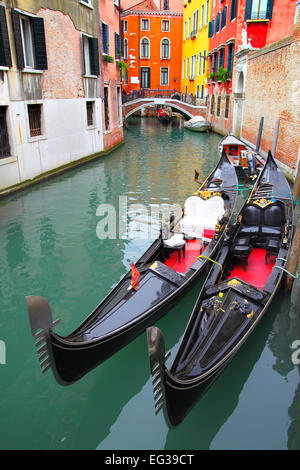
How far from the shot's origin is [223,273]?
452 centimetres

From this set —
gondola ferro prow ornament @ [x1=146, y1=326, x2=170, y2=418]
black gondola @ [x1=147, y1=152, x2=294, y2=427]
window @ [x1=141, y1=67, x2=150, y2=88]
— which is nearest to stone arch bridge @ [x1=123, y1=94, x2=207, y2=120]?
window @ [x1=141, y1=67, x2=150, y2=88]

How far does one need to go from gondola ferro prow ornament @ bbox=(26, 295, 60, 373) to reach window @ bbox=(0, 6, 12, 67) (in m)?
6.88

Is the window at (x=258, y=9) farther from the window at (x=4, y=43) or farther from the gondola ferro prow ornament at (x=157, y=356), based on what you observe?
the gondola ferro prow ornament at (x=157, y=356)

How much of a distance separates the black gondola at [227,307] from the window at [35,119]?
19.8ft

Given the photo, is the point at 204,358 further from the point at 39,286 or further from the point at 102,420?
the point at 39,286

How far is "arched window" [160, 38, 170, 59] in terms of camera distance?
29484mm

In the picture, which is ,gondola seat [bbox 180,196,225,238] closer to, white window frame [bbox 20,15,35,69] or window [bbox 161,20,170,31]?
white window frame [bbox 20,15,35,69]

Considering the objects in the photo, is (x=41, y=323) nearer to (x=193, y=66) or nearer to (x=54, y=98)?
(x=54, y=98)

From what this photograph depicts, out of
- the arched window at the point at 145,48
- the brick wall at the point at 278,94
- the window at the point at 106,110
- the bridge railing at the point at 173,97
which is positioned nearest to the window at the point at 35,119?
the window at the point at 106,110

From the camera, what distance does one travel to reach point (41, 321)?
2.62 meters

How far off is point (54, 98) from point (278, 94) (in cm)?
637

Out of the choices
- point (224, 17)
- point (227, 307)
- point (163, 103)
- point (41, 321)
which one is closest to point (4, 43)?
point (41, 321)

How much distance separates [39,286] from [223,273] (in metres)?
2.51

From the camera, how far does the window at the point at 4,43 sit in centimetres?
746
